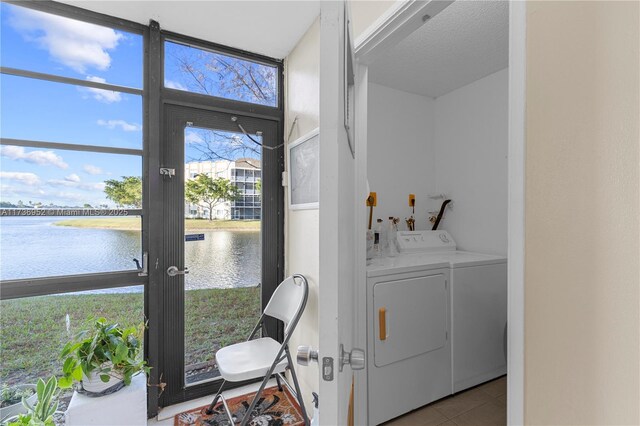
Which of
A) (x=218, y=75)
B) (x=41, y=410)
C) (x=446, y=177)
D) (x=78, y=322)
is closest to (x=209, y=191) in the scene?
(x=218, y=75)

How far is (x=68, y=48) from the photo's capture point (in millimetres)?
1794

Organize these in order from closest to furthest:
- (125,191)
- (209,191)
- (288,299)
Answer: (125,191), (288,299), (209,191)

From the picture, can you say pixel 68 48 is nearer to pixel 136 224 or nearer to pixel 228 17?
pixel 228 17

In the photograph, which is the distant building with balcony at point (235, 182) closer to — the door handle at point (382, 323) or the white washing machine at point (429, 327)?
the white washing machine at point (429, 327)

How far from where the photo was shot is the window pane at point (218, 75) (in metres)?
2.08

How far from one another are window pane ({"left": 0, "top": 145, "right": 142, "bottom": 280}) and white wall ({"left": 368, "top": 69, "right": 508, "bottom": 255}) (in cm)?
186

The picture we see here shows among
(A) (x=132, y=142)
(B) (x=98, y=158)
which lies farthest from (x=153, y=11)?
(B) (x=98, y=158)

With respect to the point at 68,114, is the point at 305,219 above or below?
below

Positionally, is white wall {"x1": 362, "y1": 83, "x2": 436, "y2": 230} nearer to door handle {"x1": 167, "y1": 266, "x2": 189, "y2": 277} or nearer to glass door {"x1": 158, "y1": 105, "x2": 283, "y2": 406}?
glass door {"x1": 158, "y1": 105, "x2": 283, "y2": 406}

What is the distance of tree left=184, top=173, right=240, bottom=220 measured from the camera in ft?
6.96

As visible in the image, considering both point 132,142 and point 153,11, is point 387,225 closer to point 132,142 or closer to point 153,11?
point 132,142

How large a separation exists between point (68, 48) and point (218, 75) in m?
0.88

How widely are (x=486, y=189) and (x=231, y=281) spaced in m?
2.19

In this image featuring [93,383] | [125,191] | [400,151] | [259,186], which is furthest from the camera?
[400,151]
